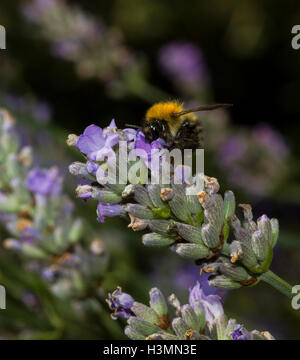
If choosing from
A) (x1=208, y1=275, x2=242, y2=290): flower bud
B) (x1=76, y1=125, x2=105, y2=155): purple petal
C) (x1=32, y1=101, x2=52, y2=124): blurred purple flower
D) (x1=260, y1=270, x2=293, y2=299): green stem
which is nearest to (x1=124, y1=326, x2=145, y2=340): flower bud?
(x1=208, y1=275, x2=242, y2=290): flower bud

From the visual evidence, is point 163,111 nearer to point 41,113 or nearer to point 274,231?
point 274,231

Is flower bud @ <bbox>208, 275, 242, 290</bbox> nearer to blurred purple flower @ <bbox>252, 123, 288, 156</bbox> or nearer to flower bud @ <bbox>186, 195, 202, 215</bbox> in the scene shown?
flower bud @ <bbox>186, 195, 202, 215</bbox>

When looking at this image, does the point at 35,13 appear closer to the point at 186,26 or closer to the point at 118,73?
the point at 118,73

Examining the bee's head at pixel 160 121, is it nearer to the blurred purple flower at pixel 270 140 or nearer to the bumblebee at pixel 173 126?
the bumblebee at pixel 173 126

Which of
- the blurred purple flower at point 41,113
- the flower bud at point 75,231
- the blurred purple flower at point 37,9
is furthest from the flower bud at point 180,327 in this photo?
the blurred purple flower at point 37,9

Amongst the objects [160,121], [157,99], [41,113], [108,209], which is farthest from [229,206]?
[157,99]

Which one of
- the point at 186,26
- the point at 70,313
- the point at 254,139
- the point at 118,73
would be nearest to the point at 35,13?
the point at 118,73
